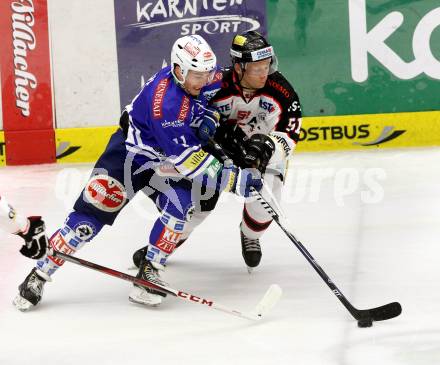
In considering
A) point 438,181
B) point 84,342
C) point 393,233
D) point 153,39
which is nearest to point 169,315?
point 84,342

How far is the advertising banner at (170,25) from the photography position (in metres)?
7.02

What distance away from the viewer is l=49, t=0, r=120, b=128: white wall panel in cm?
707

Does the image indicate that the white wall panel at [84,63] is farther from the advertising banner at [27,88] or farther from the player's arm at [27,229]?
the player's arm at [27,229]

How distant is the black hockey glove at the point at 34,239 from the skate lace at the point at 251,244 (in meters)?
1.08

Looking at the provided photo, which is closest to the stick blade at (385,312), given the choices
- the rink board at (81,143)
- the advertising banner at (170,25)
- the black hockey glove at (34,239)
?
the black hockey glove at (34,239)

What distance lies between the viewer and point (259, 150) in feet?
13.3

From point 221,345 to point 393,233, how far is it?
1753mm

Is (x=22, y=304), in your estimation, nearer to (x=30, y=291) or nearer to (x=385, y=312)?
(x=30, y=291)

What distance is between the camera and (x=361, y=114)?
7.13 meters

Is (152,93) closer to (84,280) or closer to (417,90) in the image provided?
(84,280)

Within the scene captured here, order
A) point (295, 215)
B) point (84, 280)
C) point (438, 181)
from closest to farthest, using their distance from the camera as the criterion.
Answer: point (84, 280), point (295, 215), point (438, 181)

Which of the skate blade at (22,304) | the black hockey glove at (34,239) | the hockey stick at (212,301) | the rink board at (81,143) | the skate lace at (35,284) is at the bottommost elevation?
the rink board at (81,143)

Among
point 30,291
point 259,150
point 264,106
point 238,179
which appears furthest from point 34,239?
point 264,106

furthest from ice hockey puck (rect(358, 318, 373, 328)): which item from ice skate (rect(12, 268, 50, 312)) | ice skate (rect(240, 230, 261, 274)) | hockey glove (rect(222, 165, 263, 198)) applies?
ice skate (rect(12, 268, 50, 312))
